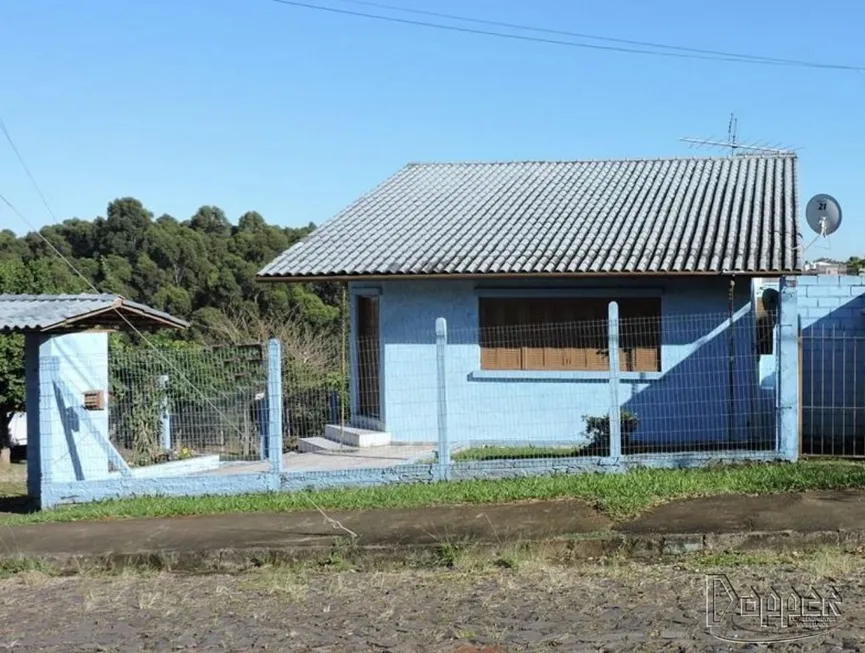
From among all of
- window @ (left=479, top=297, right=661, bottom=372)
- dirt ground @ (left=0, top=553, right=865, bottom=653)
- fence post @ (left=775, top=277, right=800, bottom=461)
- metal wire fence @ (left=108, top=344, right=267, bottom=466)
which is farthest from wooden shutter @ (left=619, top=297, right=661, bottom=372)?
dirt ground @ (left=0, top=553, right=865, bottom=653)

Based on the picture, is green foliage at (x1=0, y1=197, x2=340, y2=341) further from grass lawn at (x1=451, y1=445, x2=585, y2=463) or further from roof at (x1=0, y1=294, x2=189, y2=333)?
grass lawn at (x1=451, y1=445, x2=585, y2=463)

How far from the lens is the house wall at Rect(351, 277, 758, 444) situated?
13.2 m

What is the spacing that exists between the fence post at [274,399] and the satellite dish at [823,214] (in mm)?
7205

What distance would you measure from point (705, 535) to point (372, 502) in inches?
135

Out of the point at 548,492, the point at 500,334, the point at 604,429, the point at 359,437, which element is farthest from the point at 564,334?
the point at 548,492

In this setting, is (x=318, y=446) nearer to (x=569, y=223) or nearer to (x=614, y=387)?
(x=569, y=223)

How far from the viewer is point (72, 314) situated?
12.2 meters

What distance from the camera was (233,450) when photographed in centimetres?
1330

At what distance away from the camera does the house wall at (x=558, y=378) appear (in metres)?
13.2

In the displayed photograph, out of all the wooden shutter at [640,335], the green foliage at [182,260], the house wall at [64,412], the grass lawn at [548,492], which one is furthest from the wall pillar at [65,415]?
the green foliage at [182,260]

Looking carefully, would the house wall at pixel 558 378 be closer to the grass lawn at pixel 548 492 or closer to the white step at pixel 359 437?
the white step at pixel 359 437

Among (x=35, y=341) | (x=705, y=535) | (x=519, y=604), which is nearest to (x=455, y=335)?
(x=35, y=341)

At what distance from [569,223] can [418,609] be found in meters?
10.2

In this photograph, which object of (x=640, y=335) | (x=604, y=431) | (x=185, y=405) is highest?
(x=640, y=335)
